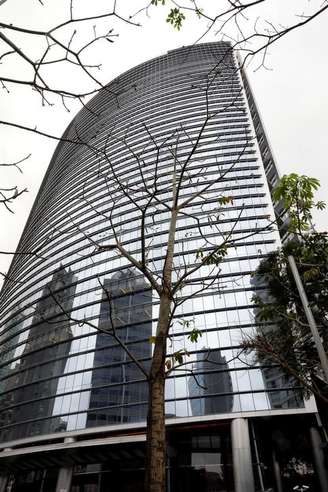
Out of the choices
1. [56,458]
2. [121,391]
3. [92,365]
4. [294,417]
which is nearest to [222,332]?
[294,417]

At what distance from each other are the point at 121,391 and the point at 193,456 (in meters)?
8.20

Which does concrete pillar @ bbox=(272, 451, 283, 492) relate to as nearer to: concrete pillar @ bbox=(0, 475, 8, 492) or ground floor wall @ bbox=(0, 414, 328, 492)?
ground floor wall @ bbox=(0, 414, 328, 492)

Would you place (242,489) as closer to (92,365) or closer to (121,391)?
(121,391)

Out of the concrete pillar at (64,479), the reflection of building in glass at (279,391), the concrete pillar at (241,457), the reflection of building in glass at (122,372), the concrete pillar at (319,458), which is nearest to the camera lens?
the concrete pillar at (319,458)

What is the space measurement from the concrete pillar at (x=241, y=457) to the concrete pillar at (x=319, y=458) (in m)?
4.61

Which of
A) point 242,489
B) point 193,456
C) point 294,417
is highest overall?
point 294,417

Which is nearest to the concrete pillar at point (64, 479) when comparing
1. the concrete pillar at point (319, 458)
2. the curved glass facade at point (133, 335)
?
the curved glass facade at point (133, 335)

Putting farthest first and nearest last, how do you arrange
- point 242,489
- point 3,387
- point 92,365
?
point 3,387 → point 92,365 → point 242,489

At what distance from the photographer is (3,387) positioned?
41.6m

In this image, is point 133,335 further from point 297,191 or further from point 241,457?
point 297,191

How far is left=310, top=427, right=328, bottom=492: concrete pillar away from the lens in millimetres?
21547

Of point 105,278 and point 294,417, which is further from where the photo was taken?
point 105,278

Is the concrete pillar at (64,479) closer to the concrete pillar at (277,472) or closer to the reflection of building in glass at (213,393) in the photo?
the reflection of building in glass at (213,393)

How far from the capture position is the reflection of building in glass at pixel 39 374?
32.3 meters
